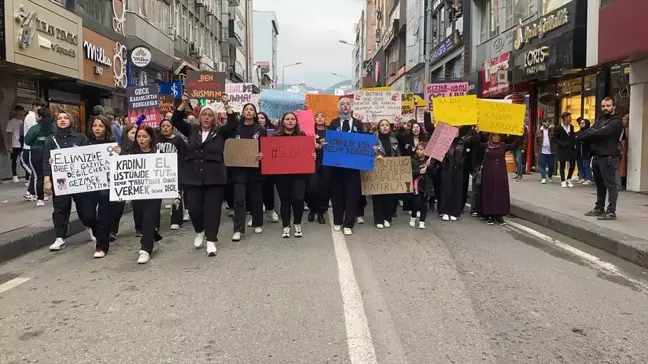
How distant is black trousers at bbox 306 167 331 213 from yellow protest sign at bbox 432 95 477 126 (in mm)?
2105

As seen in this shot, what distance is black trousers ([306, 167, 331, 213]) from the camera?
9532mm

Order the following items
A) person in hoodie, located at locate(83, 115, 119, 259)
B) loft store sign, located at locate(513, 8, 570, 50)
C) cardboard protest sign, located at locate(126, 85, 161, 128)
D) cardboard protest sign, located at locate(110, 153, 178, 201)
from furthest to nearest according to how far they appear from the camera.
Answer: loft store sign, located at locate(513, 8, 570, 50) → cardboard protest sign, located at locate(126, 85, 161, 128) → person in hoodie, located at locate(83, 115, 119, 259) → cardboard protest sign, located at locate(110, 153, 178, 201)

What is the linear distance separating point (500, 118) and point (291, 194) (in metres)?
3.86

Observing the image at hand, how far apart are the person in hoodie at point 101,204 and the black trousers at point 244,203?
1611 mm

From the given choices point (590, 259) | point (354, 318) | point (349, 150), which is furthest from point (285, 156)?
point (590, 259)

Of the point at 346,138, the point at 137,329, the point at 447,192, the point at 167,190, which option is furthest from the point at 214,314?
the point at 447,192

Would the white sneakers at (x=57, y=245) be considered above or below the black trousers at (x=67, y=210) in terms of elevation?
below

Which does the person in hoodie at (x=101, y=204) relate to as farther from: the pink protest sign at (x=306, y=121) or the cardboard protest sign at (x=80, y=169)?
the pink protest sign at (x=306, y=121)

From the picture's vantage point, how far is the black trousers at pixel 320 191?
9532 mm

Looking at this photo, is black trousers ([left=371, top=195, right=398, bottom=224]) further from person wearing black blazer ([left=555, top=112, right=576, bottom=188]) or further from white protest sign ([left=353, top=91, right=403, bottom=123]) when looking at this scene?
person wearing black blazer ([left=555, top=112, right=576, bottom=188])

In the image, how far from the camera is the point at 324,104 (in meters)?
13.1

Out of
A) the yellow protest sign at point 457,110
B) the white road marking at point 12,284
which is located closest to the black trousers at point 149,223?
the white road marking at point 12,284

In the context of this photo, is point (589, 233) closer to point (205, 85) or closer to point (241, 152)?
point (241, 152)

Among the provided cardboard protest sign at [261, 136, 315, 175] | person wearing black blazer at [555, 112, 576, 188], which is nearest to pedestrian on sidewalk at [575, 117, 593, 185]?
person wearing black blazer at [555, 112, 576, 188]
